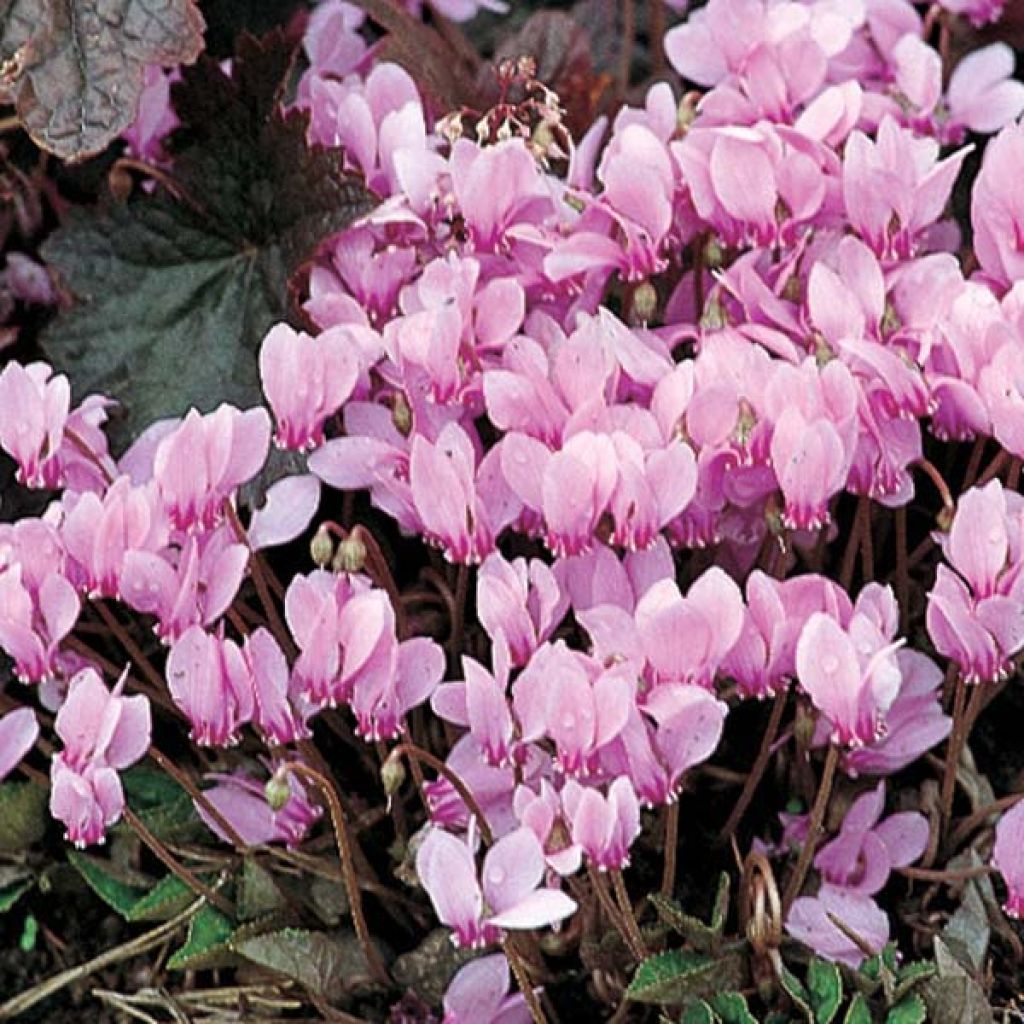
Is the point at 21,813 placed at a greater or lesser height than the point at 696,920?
lesser

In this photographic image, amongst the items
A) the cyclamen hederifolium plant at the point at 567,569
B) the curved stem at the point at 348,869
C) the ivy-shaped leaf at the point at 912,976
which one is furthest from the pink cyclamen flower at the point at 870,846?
the curved stem at the point at 348,869

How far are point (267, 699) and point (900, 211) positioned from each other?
561 millimetres

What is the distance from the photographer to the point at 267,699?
129cm

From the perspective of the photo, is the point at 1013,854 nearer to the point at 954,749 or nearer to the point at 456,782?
the point at 954,749

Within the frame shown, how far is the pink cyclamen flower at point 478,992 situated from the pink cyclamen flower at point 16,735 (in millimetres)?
335

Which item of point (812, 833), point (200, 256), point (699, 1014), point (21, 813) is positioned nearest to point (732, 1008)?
Answer: point (699, 1014)

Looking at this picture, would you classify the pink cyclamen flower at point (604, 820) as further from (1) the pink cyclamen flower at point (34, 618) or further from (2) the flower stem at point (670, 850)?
(1) the pink cyclamen flower at point (34, 618)

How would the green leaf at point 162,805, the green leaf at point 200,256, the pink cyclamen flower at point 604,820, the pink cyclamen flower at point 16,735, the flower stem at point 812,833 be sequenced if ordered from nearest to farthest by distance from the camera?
the pink cyclamen flower at point 604,820
the flower stem at point 812,833
the pink cyclamen flower at point 16,735
the green leaf at point 162,805
the green leaf at point 200,256

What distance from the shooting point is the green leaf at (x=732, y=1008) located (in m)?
1.25

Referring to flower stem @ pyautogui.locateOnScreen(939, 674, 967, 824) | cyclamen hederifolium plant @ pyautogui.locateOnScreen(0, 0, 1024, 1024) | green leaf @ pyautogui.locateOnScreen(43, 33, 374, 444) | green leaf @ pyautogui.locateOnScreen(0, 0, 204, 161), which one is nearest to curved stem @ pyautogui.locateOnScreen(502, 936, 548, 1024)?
cyclamen hederifolium plant @ pyautogui.locateOnScreen(0, 0, 1024, 1024)

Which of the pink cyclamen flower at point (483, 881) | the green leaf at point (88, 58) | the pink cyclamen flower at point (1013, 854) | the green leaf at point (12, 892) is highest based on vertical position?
the green leaf at point (88, 58)

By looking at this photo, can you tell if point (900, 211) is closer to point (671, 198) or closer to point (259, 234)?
point (671, 198)

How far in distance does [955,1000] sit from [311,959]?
1.40ft

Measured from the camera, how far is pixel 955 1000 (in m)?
1.26
